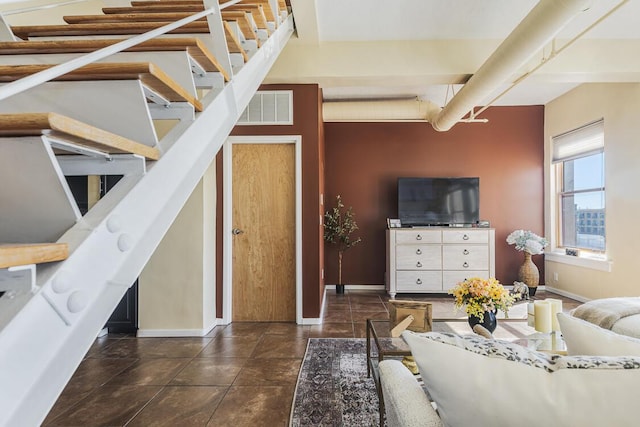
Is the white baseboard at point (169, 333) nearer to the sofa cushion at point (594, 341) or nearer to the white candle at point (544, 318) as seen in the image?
the white candle at point (544, 318)

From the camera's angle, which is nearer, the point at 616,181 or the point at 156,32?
the point at 156,32

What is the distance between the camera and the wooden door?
4.03m

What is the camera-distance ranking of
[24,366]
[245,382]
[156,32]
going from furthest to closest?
[245,382], [156,32], [24,366]

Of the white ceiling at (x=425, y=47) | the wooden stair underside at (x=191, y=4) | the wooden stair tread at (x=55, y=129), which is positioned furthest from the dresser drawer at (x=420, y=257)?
the wooden stair tread at (x=55, y=129)

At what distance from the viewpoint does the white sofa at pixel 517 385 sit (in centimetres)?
67

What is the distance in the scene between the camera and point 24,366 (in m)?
0.59

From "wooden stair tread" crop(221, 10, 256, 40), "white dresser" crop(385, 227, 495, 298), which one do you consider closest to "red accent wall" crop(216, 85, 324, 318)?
"white dresser" crop(385, 227, 495, 298)

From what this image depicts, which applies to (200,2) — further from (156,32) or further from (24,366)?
(24,366)

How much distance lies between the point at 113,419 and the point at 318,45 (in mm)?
3611

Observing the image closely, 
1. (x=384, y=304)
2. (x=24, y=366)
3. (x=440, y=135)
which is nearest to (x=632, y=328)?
(x=24, y=366)

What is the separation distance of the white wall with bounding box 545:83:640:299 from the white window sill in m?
0.05

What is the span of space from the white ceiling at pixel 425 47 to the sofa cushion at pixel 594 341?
294 centimetres

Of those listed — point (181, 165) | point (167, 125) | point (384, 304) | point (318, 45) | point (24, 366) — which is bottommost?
point (384, 304)

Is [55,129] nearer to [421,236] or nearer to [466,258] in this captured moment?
[421,236]
